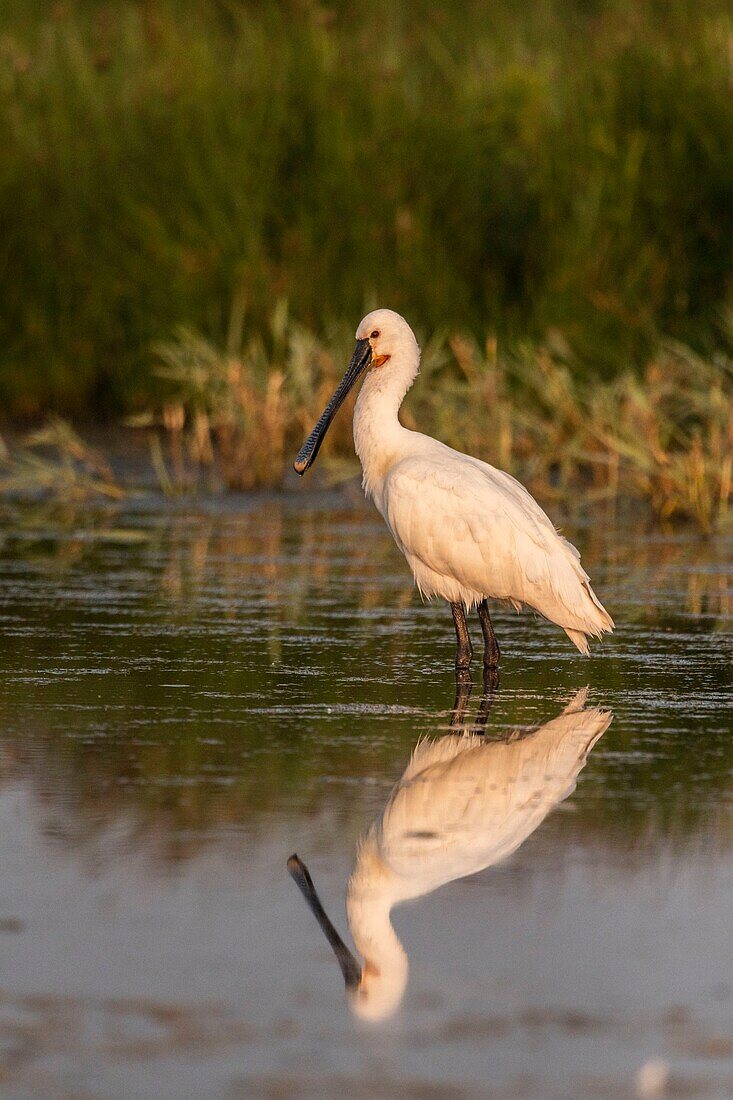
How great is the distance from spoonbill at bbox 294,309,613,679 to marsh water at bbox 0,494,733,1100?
0.21m

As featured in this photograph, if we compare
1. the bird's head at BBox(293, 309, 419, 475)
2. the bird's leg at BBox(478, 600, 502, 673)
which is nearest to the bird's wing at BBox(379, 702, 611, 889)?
the bird's leg at BBox(478, 600, 502, 673)

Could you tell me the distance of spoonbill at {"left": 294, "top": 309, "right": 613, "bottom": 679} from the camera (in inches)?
296

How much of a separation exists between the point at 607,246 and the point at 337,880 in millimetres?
10471

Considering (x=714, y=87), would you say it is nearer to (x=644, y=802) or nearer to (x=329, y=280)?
(x=329, y=280)

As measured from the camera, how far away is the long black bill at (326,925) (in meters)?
3.97

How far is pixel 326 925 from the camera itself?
4.29m

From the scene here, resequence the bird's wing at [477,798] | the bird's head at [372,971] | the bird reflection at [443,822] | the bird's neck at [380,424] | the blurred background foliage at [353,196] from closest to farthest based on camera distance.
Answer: the bird's head at [372,971]
the bird reflection at [443,822]
the bird's wing at [477,798]
the bird's neck at [380,424]
the blurred background foliage at [353,196]

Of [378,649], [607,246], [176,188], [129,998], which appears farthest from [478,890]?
[176,188]

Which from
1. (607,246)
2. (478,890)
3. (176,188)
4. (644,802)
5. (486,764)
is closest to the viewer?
(478,890)

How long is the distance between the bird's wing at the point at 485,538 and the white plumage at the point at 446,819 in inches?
40.4

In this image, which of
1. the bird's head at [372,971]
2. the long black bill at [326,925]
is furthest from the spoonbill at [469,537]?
the bird's head at [372,971]

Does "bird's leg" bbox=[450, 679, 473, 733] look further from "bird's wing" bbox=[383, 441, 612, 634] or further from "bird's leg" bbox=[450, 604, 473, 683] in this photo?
"bird's wing" bbox=[383, 441, 612, 634]

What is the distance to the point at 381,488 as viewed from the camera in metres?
8.05

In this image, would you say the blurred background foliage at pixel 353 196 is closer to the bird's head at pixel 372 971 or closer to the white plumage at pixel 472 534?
the white plumage at pixel 472 534
